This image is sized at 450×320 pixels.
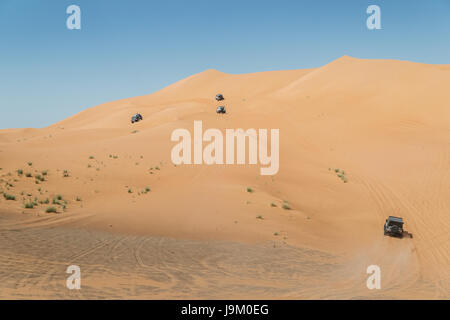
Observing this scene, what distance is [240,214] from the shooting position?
1756 centimetres

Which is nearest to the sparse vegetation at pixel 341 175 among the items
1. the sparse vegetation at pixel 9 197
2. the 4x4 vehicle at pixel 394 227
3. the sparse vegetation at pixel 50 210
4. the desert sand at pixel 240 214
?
the desert sand at pixel 240 214

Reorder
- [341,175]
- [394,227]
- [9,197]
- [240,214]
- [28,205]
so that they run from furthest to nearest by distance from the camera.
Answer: [341,175]
[240,214]
[394,227]
[9,197]
[28,205]

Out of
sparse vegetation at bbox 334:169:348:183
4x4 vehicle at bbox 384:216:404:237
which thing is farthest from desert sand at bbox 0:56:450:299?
4x4 vehicle at bbox 384:216:404:237

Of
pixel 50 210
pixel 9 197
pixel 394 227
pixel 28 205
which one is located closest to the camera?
pixel 50 210

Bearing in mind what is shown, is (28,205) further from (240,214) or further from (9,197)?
(240,214)

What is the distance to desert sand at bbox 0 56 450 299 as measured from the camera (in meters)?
10.3

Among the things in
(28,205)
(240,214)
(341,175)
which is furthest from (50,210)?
(341,175)

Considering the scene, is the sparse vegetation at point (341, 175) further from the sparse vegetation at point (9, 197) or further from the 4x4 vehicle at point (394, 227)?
the sparse vegetation at point (9, 197)

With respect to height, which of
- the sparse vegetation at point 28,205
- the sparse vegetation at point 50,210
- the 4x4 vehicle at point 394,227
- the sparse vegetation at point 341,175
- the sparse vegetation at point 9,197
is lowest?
the 4x4 vehicle at point 394,227

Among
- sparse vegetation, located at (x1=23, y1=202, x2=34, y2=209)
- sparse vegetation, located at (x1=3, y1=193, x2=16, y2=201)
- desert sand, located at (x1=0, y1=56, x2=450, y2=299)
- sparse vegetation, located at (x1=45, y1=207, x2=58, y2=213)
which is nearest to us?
desert sand, located at (x1=0, y1=56, x2=450, y2=299)

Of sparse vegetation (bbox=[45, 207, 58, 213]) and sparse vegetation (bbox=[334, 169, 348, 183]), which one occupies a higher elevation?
sparse vegetation (bbox=[334, 169, 348, 183])

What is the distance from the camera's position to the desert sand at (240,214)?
10328 millimetres

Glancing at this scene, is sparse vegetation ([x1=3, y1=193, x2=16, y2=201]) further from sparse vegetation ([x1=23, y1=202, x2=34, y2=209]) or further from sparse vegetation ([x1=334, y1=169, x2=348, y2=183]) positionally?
sparse vegetation ([x1=334, y1=169, x2=348, y2=183])
